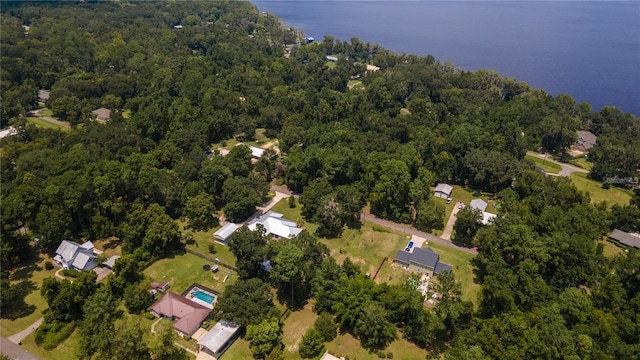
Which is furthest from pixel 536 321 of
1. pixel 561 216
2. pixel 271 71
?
pixel 271 71

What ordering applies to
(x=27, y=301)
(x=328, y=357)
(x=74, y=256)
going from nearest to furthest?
1. (x=328, y=357)
2. (x=27, y=301)
3. (x=74, y=256)

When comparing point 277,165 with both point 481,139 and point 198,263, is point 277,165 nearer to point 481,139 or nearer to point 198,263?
point 198,263

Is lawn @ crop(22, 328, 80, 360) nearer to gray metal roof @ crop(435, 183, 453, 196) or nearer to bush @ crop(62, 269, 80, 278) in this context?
bush @ crop(62, 269, 80, 278)

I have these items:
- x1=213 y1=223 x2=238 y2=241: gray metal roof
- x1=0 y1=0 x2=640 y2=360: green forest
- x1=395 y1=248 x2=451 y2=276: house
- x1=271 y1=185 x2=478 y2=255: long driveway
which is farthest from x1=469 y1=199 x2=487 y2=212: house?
x1=213 y1=223 x2=238 y2=241: gray metal roof

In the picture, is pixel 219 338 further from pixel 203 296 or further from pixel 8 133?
pixel 8 133

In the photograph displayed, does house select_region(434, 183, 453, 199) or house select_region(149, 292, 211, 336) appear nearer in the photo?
house select_region(149, 292, 211, 336)

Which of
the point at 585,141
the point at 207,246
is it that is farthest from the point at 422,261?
the point at 585,141

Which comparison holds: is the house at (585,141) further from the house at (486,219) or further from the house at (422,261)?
the house at (422,261)
